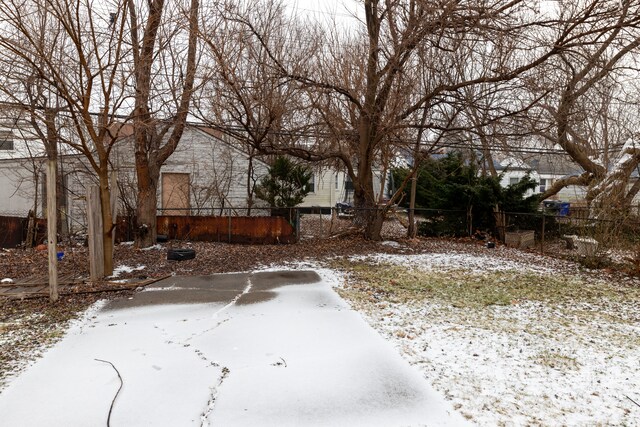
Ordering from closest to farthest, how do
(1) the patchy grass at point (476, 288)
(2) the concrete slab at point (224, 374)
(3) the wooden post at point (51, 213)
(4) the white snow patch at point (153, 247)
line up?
(2) the concrete slab at point (224, 374)
(3) the wooden post at point (51, 213)
(1) the patchy grass at point (476, 288)
(4) the white snow patch at point (153, 247)

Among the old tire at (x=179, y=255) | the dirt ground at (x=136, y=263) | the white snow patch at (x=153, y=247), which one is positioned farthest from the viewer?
the white snow patch at (x=153, y=247)

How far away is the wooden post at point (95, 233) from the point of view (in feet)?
22.7

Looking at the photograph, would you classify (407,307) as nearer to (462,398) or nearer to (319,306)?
(319,306)

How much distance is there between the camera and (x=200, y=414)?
3.16 meters

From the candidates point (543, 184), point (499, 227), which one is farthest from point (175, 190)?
point (543, 184)

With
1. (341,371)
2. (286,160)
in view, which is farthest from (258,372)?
(286,160)

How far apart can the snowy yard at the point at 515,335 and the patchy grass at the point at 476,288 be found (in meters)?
0.02

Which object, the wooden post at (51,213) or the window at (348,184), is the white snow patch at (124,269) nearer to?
the wooden post at (51,213)

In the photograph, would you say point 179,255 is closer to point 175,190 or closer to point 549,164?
point 175,190

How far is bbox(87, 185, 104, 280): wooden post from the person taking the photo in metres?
6.92

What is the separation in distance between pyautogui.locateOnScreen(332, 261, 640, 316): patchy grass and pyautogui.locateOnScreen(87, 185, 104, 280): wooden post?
4.18 m

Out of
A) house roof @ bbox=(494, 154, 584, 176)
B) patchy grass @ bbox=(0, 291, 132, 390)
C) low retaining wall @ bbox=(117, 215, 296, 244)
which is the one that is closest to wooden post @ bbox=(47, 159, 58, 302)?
patchy grass @ bbox=(0, 291, 132, 390)

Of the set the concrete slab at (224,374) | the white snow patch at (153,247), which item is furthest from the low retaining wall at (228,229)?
the concrete slab at (224,374)

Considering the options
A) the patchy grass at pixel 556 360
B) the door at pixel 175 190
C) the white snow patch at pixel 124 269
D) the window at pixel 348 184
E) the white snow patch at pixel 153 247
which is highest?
the window at pixel 348 184
